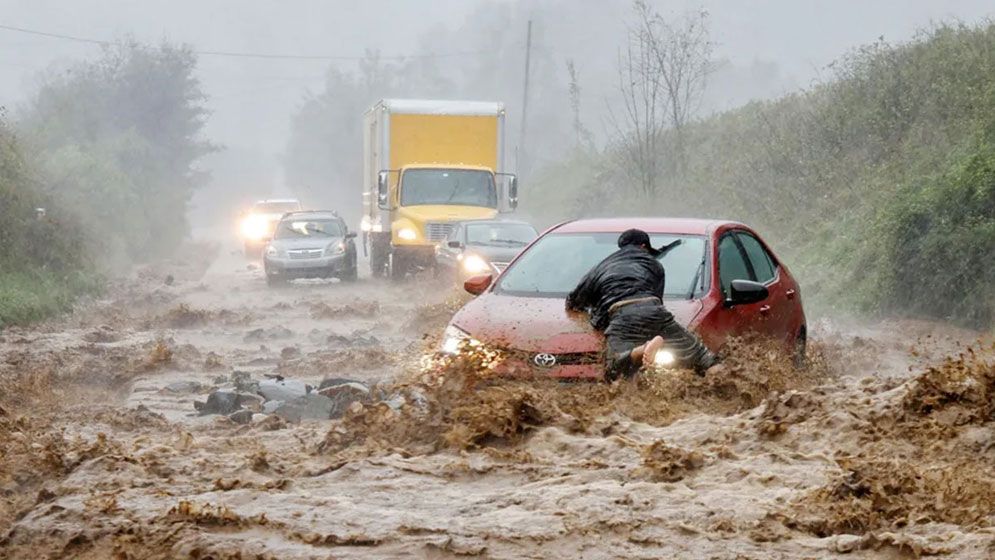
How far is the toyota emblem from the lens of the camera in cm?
931

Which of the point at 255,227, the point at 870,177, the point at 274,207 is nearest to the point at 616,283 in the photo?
the point at 870,177

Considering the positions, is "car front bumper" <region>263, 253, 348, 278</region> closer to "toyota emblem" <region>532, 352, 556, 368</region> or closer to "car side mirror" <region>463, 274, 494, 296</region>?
"car side mirror" <region>463, 274, 494, 296</region>

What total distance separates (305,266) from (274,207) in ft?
53.1

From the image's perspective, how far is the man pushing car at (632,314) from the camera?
920 cm

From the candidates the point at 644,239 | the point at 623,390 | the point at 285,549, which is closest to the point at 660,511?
the point at 285,549

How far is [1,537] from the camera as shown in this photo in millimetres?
6664

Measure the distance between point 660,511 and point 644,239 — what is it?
144 inches

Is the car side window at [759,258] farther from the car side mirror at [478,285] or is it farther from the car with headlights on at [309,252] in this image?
the car with headlights on at [309,252]

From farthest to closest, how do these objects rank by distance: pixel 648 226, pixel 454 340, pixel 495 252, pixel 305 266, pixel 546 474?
1. pixel 305 266
2. pixel 495 252
3. pixel 648 226
4. pixel 454 340
5. pixel 546 474

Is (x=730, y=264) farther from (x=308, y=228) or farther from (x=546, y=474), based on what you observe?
(x=308, y=228)

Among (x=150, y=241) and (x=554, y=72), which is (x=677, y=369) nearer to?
(x=150, y=241)

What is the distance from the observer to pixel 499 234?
81.0ft

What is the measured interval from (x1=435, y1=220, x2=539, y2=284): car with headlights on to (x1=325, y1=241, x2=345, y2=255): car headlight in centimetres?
616

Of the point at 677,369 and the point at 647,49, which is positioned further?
the point at 647,49
